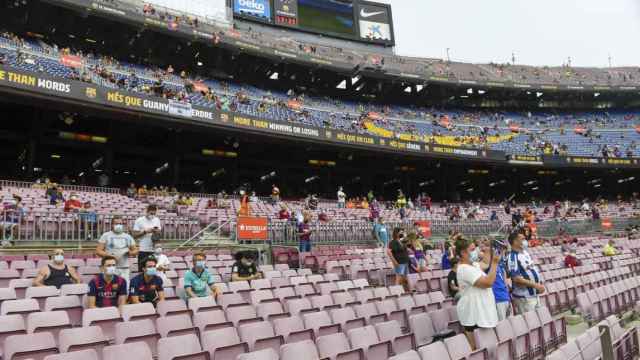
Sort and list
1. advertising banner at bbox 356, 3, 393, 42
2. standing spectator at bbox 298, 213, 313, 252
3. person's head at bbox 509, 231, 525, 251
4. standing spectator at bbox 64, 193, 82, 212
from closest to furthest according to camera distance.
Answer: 1. person's head at bbox 509, 231, 525, 251
2. standing spectator at bbox 64, 193, 82, 212
3. standing spectator at bbox 298, 213, 313, 252
4. advertising banner at bbox 356, 3, 393, 42

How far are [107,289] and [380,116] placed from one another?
33.4 metres

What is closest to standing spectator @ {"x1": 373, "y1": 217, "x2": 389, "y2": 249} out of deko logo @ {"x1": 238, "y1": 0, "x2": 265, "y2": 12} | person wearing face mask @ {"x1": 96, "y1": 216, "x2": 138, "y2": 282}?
person wearing face mask @ {"x1": 96, "y1": 216, "x2": 138, "y2": 282}

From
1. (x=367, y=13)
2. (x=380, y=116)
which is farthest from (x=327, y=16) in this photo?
(x=380, y=116)

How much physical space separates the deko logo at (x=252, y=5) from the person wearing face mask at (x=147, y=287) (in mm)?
37442

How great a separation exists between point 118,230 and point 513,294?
6.24m

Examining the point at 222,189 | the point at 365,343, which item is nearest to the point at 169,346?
the point at 365,343

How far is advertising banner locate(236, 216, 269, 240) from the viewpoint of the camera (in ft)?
41.4

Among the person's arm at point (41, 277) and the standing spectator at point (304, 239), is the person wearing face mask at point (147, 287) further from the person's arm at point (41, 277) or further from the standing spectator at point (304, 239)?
the standing spectator at point (304, 239)

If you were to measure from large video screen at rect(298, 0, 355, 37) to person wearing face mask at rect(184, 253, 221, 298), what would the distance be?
38.4 metres

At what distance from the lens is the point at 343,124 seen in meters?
34.4

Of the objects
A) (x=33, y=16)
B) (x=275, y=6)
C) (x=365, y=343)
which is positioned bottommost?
(x=365, y=343)

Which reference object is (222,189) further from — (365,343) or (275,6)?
(365,343)

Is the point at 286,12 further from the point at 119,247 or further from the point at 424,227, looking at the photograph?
the point at 119,247

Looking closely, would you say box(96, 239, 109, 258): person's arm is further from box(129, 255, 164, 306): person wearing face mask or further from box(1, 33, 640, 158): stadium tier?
box(1, 33, 640, 158): stadium tier
